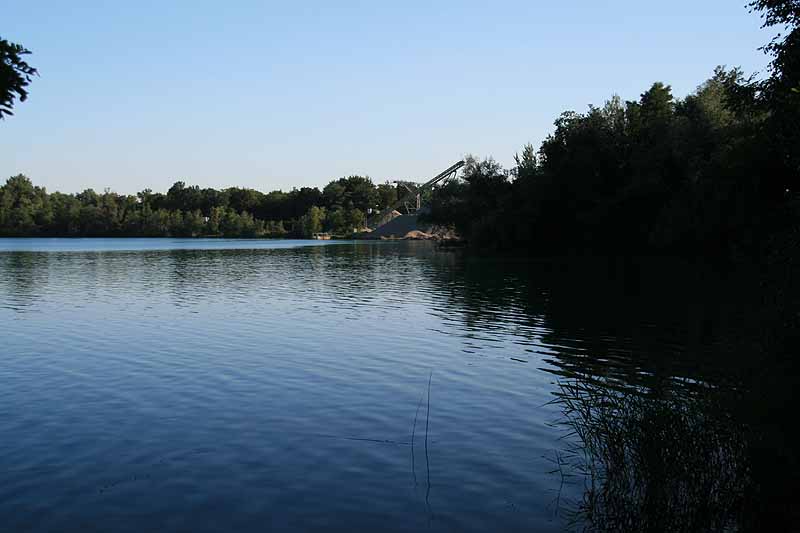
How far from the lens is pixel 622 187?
82500mm

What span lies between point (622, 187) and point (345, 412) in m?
72.4

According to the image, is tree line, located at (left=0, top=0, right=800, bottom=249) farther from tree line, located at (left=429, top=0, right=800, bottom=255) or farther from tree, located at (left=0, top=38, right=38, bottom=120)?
tree, located at (left=0, top=38, right=38, bottom=120)

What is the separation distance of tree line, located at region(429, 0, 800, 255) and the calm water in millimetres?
→ 27387

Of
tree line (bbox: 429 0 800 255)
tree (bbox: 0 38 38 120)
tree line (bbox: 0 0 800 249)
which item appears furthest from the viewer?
tree line (bbox: 429 0 800 255)

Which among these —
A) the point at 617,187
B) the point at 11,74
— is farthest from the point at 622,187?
the point at 11,74

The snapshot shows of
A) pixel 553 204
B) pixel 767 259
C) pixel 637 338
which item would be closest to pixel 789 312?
pixel 767 259

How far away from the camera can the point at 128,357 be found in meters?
23.3

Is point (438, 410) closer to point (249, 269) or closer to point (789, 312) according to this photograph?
point (789, 312)

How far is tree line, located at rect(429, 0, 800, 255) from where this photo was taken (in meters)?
60.8

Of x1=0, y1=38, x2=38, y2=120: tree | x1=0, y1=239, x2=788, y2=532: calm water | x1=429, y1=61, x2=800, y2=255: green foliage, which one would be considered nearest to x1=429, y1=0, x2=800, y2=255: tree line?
x1=429, y1=61, x2=800, y2=255: green foliage

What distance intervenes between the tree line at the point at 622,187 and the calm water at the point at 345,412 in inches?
1078

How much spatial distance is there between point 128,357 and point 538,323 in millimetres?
16593

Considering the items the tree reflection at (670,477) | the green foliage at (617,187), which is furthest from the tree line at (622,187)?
the tree reflection at (670,477)

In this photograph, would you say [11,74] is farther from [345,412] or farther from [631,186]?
[631,186]
